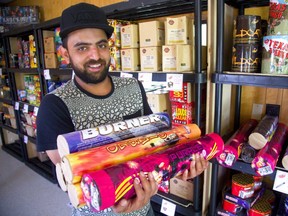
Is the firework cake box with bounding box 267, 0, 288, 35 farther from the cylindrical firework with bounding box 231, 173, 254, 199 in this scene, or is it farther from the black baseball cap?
the cylindrical firework with bounding box 231, 173, 254, 199

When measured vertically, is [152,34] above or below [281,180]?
above

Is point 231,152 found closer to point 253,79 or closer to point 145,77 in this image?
point 253,79

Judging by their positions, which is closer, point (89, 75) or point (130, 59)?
point (89, 75)

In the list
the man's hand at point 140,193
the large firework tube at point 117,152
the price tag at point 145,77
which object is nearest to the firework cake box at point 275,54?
the large firework tube at point 117,152

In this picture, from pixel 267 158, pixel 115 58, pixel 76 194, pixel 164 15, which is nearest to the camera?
pixel 76 194

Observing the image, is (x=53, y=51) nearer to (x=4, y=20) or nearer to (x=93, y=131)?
(x=4, y=20)

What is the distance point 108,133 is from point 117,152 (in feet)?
0.30

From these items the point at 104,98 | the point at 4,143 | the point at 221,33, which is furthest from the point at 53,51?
the point at 4,143

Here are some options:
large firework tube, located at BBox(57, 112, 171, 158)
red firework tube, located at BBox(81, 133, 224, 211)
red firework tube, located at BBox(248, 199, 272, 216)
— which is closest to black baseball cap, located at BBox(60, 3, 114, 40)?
large firework tube, located at BBox(57, 112, 171, 158)

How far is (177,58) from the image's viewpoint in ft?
4.63

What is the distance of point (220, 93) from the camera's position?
4.12ft

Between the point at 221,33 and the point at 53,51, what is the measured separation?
171 cm

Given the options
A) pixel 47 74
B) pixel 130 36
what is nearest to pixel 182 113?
pixel 130 36

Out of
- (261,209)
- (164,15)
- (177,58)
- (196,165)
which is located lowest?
(261,209)
